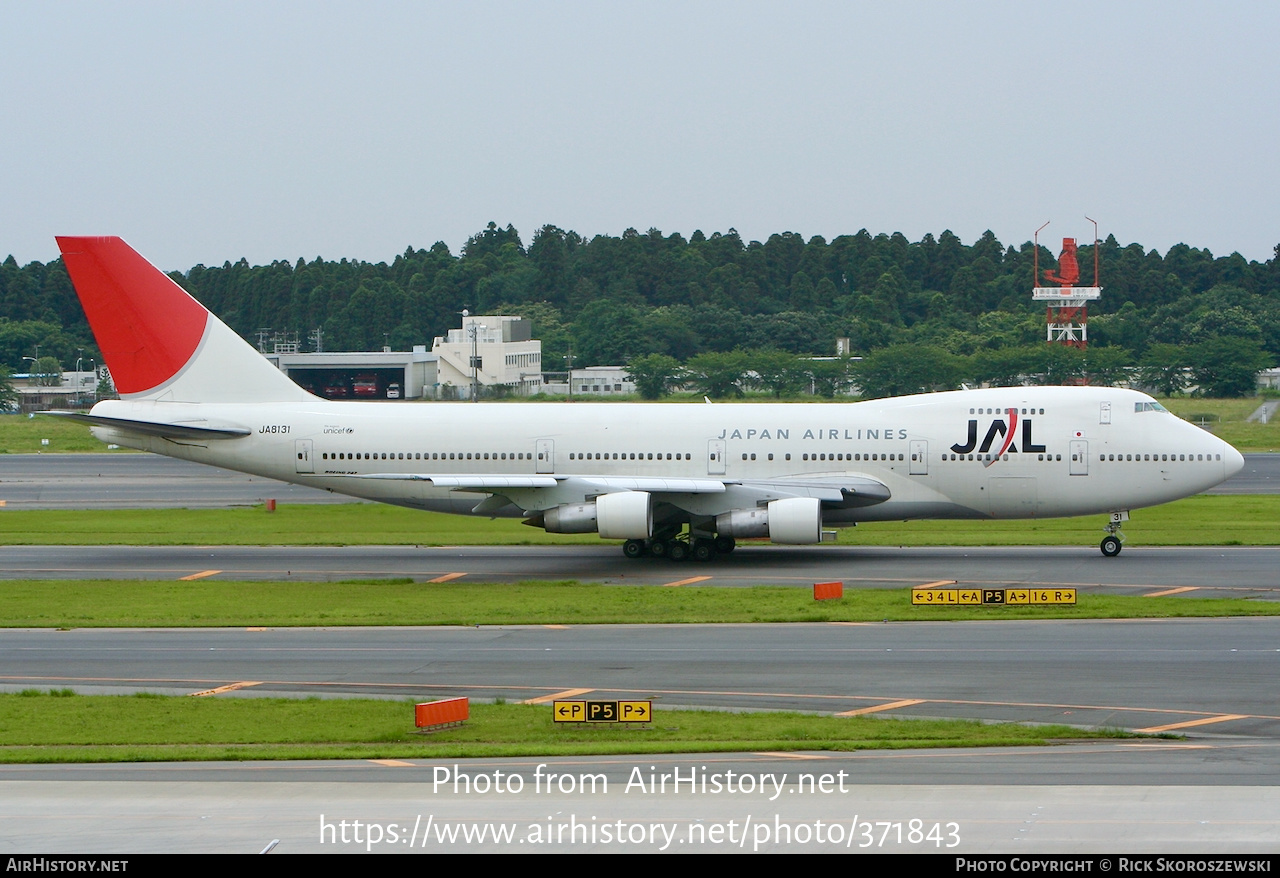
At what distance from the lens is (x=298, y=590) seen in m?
36.4

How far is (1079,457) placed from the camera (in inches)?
1630

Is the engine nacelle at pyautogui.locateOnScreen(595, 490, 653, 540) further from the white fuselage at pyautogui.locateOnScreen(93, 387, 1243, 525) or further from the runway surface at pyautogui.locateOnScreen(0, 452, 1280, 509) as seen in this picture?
the runway surface at pyautogui.locateOnScreen(0, 452, 1280, 509)

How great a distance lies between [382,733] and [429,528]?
3044 centimetres

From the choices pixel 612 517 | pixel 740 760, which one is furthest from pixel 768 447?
pixel 740 760

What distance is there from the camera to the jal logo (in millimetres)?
41688

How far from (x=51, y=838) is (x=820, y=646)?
16460mm

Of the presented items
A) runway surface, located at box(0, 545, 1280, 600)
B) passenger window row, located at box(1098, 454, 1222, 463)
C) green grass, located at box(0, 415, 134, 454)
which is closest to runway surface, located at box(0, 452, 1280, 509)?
green grass, located at box(0, 415, 134, 454)

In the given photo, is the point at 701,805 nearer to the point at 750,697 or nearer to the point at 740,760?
the point at 740,760

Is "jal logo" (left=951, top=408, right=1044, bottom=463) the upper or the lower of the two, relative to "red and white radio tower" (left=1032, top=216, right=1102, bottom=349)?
lower

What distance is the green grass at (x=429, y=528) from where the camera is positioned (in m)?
46.6

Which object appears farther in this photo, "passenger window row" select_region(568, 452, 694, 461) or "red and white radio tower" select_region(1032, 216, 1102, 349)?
"red and white radio tower" select_region(1032, 216, 1102, 349)

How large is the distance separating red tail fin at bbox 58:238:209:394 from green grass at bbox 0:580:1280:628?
9471mm
